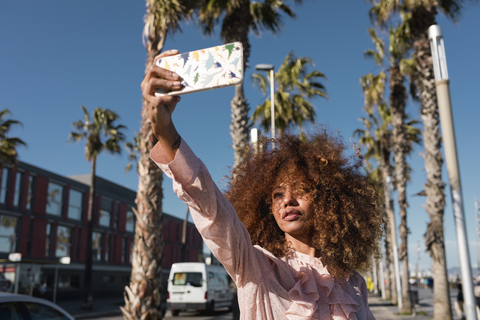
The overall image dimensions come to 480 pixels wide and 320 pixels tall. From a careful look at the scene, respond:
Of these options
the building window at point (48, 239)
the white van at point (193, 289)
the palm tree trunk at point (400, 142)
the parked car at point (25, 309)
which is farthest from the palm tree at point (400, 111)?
the building window at point (48, 239)

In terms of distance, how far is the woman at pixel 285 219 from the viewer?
1.42 m

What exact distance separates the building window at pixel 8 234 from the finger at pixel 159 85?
29771 mm

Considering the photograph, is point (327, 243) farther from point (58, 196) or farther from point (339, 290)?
point (58, 196)

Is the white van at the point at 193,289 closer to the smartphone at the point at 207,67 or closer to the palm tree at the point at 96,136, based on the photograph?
the palm tree at the point at 96,136

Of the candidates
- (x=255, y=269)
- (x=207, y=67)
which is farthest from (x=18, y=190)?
(x=207, y=67)

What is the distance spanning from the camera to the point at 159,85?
4.30 ft

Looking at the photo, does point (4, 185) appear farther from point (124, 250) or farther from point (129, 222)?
point (129, 222)

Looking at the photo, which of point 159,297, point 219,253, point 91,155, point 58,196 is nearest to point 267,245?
point 219,253

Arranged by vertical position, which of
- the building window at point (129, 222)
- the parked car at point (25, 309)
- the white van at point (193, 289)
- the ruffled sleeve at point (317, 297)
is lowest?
the white van at point (193, 289)

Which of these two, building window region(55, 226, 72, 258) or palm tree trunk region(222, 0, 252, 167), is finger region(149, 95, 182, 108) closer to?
palm tree trunk region(222, 0, 252, 167)

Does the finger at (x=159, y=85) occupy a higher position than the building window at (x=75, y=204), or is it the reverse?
the building window at (x=75, y=204)

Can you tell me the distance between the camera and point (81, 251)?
35125 millimetres

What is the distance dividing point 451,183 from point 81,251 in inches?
1303

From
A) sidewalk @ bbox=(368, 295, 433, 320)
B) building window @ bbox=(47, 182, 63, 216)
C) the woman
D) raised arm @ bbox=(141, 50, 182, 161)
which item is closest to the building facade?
building window @ bbox=(47, 182, 63, 216)
